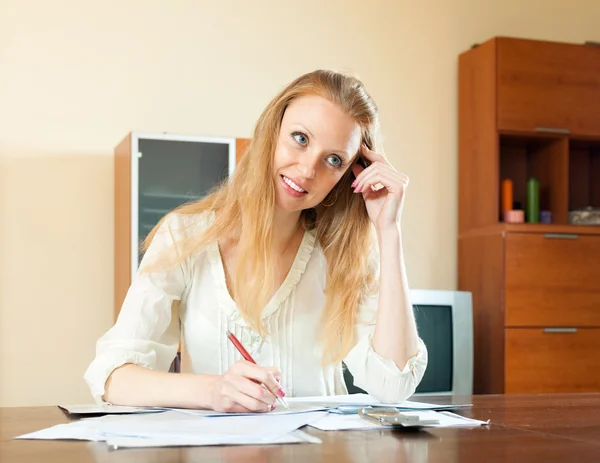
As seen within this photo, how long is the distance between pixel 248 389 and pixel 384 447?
0.31 metres

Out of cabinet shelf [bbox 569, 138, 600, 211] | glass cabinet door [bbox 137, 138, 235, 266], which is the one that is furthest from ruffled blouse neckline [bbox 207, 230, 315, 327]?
cabinet shelf [bbox 569, 138, 600, 211]

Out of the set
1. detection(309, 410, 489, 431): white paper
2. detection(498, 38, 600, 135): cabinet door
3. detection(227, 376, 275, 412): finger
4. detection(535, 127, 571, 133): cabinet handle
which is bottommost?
detection(309, 410, 489, 431): white paper

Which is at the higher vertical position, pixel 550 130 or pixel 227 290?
pixel 550 130

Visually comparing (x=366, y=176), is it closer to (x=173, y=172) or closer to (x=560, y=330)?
(x=173, y=172)

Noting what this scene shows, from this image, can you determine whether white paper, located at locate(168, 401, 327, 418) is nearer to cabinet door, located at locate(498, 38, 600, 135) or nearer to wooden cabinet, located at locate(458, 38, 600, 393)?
wooden cabinet, located at locate(458, 38, 600, 393)

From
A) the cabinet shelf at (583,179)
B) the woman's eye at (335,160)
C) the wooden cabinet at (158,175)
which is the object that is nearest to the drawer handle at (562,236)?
the cabinet shelf at (583,179)

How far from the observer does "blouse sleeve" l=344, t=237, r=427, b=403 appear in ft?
5.65

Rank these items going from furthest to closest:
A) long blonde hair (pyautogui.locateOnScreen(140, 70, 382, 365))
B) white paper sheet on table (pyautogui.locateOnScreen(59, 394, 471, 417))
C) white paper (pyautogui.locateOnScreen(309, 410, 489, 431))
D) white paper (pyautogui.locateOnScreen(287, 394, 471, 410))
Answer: long blonde hair (pyautogui.locateOnScreen(140, 70, 382, 365)) → white paper (pyautogui.locateOnScreen(287, 394, 471, 410)) → white paper sheet on table (pyautogui.locateOnScreen(59, 394, 471, 417)) → white paper (pyautogui.locateOnScreen(309, 410, 489, 431))

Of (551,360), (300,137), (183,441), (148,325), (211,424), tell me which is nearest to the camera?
(183,441)

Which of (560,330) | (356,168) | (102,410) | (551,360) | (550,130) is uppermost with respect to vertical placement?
(550,130)

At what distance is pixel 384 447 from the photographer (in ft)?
3.55

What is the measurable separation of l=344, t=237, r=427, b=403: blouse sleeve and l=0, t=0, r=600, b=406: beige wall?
6.45 feet

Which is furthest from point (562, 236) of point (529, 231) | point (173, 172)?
point (173, 172)

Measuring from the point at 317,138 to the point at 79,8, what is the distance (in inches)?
85.3
